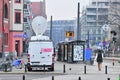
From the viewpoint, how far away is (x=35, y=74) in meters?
38.9

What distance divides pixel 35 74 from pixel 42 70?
13.0 ft

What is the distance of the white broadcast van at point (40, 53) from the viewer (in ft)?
130

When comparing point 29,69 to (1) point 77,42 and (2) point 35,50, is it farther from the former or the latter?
(1) point 77,42

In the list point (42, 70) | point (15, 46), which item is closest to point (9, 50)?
point (15, 46)

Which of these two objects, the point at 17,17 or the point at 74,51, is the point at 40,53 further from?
the point at 17,17

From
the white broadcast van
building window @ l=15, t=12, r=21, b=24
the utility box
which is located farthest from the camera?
building window @ l=15, t=12, r=21, b=24

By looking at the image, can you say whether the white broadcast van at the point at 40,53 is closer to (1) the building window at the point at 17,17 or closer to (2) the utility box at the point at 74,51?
(2) the utility box at the point at 74,51

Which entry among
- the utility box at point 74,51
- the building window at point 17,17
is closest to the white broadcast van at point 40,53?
the utility box at point 74,51

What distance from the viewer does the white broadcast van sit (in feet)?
130

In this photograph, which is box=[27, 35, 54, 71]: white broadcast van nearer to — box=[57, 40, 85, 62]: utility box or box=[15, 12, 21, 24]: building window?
box=[57, 40, 85, 62]: utility box

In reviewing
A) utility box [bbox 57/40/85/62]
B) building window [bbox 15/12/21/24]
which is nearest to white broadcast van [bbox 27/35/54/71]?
utility box [bbox 57/40/85/62]

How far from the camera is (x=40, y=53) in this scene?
3997 centimetres

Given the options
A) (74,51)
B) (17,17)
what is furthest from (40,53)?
(17,17)

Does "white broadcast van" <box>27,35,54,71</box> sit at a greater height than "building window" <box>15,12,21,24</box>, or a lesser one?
lesser
